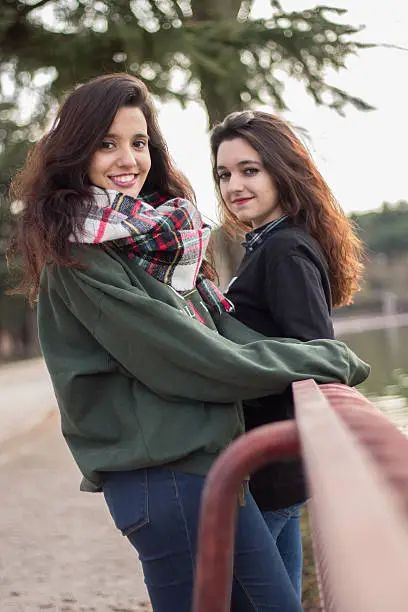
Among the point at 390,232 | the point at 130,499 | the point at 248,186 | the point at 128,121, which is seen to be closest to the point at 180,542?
the point at 130,499

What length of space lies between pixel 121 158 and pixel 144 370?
20.6 inches

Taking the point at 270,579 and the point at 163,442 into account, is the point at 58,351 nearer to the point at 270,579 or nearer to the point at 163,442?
the point at 163,442

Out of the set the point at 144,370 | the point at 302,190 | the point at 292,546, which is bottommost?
the point at 292,546

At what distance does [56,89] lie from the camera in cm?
615

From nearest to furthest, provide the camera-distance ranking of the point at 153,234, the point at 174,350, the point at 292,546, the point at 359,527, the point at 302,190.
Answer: the point at 359,527, the point at 174,350, the point at 153,234, the point at 292,546, the point at 302,190

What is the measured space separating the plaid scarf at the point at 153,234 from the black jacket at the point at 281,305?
12 cm

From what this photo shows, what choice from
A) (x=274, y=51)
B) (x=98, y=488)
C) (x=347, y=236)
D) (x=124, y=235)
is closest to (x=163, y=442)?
(x=98, y=488)

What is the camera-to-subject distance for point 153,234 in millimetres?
1958

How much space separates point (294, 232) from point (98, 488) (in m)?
0.77

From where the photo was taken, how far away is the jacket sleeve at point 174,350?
5.65ft

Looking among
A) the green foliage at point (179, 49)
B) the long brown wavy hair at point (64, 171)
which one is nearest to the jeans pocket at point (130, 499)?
the long brown wavy hair at point (64, 171)

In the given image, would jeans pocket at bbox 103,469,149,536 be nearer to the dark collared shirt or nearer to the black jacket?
the black jacket

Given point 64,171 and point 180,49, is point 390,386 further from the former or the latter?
point 64,171

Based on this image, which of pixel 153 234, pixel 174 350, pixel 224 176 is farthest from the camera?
pixel 224 176
